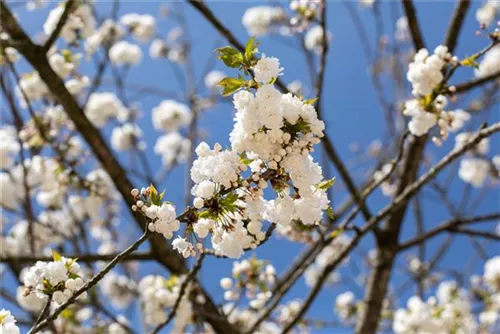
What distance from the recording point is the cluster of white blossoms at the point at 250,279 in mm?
2352

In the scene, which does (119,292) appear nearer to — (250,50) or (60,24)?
(60,24)

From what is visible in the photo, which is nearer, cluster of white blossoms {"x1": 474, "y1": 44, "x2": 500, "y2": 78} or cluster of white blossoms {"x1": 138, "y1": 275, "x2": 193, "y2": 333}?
cluster of white blossoms {"x1": 138, "y1": 275, "x2": 193, "y2": 333}

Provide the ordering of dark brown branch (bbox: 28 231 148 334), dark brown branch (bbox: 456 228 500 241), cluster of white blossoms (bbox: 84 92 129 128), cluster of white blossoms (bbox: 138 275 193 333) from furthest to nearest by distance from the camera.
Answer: cluster of white blossoms (bbox: 84 92 129 128)
dark brown branch (bbox: 456 228 500 241)
cluster of white blossoms (bbox: 138 275 193 333)
dark brown branch (bbox: 28 231 148 334)

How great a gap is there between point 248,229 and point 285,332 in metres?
1.26

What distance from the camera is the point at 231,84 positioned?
1.21m

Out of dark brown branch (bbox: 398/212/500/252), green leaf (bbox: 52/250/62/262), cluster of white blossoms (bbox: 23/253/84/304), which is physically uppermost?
dark brown branch (bbox: 398/212/500/252)

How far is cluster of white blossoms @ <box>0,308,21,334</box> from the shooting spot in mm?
1180

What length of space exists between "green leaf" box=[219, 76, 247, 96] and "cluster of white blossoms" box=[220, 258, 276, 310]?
1288 mm

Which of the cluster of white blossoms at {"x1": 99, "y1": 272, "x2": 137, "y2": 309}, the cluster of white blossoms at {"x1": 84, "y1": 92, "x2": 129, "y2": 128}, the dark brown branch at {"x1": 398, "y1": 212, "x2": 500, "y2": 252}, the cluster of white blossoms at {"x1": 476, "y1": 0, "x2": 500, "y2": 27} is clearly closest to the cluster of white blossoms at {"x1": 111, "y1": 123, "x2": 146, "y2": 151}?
the cluster of white blossoms at {"x1": 84, "y1": 92, "x2": 129, "y2": 128}

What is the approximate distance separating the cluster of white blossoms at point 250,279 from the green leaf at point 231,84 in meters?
1.29

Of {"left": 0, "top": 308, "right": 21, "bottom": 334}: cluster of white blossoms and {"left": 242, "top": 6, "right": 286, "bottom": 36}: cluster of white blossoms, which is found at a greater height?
{"left": 242, "top": 6, "right": 286, "bottom": 36}: cluster of white blossoms

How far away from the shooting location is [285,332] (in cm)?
257

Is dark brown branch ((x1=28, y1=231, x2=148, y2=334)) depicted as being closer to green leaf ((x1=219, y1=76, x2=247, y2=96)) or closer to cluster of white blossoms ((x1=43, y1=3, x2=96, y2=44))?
green leaf ((x1=219, y1=76, x2=247, y2=96))

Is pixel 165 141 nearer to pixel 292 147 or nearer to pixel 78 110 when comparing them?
pixel 78 110
